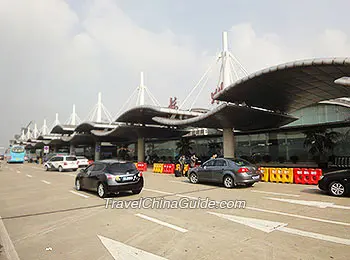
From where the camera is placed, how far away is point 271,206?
28.9 ft

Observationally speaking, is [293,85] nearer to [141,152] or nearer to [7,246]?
[7,246]

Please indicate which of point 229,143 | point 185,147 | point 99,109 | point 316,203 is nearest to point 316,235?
point 316,203

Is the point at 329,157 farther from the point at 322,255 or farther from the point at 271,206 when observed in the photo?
the point at 322,255

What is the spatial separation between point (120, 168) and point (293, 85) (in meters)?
13.9

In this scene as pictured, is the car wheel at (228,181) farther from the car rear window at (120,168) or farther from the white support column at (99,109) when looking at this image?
the white support column at (99,109)

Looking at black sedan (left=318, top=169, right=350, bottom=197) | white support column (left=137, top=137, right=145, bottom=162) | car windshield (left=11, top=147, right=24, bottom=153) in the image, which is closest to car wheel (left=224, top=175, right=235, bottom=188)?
black sedan (left=318, top=169, right=350, bottom=197)

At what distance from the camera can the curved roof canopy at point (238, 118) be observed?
72.7 feet

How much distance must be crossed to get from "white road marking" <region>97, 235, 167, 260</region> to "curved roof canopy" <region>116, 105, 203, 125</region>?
82.4ft

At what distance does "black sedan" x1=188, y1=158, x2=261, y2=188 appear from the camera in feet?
41.3

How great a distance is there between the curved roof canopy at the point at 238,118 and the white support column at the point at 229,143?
0.80 m

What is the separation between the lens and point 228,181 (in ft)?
42.7

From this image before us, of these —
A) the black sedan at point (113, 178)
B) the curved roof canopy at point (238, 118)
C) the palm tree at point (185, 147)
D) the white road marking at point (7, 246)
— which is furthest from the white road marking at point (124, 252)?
the palm tree at point (185, 147)

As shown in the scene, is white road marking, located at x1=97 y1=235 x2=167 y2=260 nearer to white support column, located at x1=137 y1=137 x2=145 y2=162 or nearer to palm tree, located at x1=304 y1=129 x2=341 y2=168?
palm tree, located at x1=304 y1=129 x2=341 y2=168

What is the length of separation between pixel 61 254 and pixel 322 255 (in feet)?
15.3
